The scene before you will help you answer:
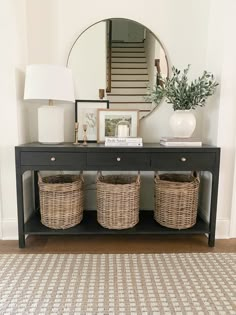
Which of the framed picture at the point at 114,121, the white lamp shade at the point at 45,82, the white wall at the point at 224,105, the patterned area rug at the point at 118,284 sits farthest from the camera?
the framed picture at the point at 114,121

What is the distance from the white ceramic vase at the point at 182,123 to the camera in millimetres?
2014

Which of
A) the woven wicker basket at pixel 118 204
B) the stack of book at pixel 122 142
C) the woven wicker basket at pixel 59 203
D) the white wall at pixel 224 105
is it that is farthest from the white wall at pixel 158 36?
the woven wicker basket at pixel 118 204

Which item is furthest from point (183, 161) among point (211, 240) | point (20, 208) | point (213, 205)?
point (20, 208)

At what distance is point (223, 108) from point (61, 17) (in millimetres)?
1534

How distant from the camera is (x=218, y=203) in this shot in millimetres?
2119

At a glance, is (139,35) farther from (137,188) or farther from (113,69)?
(137,188)

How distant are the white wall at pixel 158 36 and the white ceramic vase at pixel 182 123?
215mm

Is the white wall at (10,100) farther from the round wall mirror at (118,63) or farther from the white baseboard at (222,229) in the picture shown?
the white baseboard at (222,229)

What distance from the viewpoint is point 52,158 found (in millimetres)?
1845

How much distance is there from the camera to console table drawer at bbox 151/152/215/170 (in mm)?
1888

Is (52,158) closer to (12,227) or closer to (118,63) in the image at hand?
(12,227)

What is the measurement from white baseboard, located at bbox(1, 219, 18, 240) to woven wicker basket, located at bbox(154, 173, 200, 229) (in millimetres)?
1174

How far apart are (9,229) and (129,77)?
1.63 metres

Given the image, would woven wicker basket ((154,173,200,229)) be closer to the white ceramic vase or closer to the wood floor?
the wood floor
